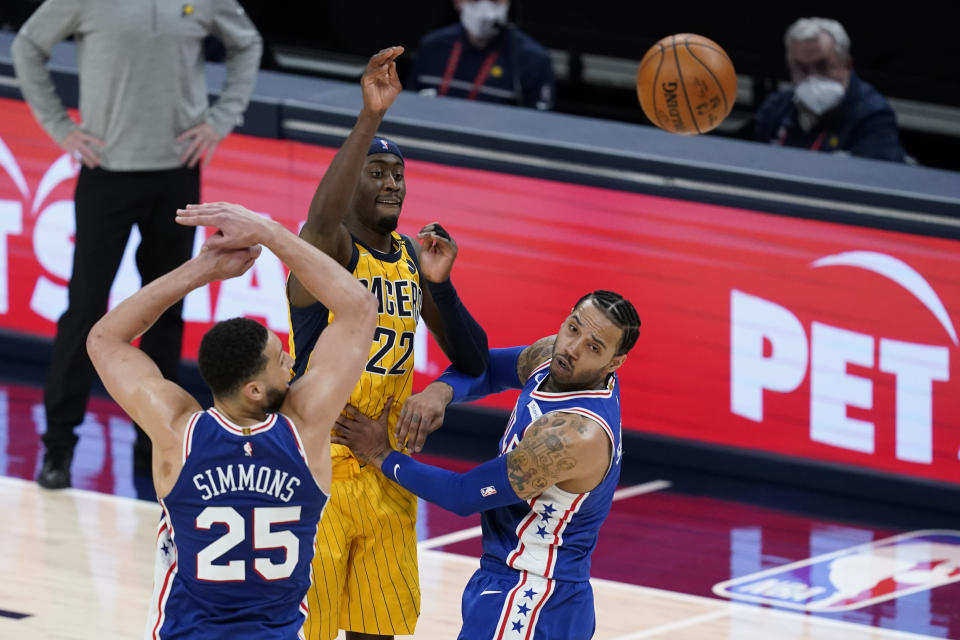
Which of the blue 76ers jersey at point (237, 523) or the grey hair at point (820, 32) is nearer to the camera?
the blue 76ers jersey at point (237, 523)

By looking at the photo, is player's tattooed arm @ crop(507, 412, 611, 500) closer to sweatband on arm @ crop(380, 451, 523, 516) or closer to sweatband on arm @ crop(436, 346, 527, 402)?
sweatband on arm @ crop(380, 451, 523, 516)

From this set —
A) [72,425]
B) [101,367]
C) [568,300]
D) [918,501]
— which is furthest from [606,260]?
[101,367]

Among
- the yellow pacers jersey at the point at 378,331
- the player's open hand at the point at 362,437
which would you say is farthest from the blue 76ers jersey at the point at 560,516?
the yellow pacers jersey at the point at 378,331

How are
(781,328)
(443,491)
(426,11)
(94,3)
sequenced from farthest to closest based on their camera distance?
(426,11) → (781,328) → (94,3) → (443,491)

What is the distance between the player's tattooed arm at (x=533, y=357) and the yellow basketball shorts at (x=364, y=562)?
22.5 inches

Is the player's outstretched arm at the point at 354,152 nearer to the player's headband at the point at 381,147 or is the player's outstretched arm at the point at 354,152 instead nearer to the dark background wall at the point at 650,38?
the player's headband at the point at 381,147

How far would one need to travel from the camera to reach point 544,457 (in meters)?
4.68

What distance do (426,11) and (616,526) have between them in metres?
6.41

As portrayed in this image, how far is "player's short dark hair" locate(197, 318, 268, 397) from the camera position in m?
4.18

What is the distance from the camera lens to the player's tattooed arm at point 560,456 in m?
4.68

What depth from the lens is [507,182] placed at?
27.4 feet

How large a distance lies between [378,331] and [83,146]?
112 inches

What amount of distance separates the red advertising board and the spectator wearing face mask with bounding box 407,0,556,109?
1510mm

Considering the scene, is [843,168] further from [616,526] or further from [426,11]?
[426,11]
